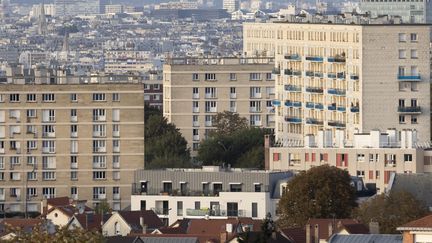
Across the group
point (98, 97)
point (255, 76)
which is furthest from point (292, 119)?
point (98, 97)

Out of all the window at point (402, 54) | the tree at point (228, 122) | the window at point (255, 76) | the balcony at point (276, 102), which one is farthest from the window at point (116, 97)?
the window at point (255, 76)

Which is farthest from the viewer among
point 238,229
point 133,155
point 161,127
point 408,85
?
point 161,127

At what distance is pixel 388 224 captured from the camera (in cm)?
5575

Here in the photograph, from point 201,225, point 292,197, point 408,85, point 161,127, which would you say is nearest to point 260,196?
point 292,197

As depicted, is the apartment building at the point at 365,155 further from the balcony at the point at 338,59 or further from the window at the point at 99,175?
the balcony at the point at 338,59

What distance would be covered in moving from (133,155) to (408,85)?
10.2 meters

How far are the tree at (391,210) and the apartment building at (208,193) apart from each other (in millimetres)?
7422

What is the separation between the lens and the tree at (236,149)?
8450cm

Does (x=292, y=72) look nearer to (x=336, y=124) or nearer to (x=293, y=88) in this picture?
(x=293, y=88)

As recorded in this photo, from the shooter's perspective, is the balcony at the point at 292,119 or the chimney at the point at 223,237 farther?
the balcony at the point at 292,119

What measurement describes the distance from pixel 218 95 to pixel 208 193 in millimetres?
38213

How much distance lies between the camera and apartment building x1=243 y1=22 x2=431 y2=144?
8731cm

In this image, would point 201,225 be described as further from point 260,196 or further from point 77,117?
point 77,117

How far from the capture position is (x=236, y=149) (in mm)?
88500
